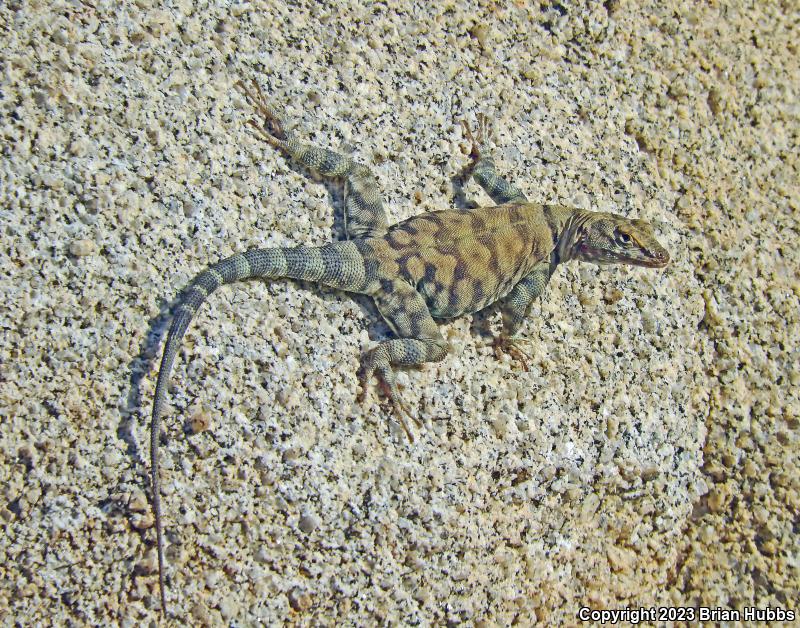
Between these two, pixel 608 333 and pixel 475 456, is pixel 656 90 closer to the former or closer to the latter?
pixel 608 333

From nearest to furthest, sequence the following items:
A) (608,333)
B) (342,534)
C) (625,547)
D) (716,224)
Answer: (342,534) < (625,547) < (608,333) < (716,224)

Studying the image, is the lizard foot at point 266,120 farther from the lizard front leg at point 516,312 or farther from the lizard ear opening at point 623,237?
the lizard ear opening at point 623,237

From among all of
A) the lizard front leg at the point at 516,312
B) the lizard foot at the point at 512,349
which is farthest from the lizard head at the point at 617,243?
the lizard foot at the point at 512,349

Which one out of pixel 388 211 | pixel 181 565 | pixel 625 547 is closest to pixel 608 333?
pixel 625 547

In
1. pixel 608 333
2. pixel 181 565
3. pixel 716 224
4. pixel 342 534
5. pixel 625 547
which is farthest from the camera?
pixel 716 224

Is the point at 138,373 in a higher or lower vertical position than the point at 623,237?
lower

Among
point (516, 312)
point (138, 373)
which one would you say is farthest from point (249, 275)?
point (516, 312)

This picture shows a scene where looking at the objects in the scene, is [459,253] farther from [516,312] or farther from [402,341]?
[402,341]

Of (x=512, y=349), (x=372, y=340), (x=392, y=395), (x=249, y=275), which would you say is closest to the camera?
(x=249, y=275)
